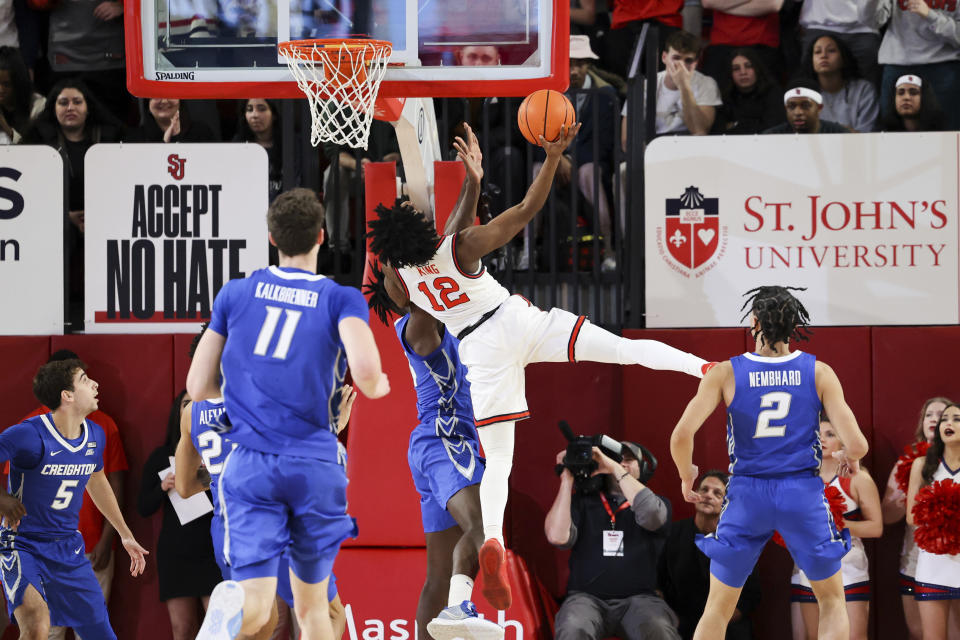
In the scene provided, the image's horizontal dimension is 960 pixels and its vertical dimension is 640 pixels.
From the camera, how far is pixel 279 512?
4867mm

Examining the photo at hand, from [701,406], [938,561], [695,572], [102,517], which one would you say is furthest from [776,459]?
[102,517]

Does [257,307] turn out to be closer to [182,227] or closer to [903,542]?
[182,227]

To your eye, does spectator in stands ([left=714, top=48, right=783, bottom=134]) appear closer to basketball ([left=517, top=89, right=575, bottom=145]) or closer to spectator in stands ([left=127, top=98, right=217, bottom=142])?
basketball ([left=517, top=89, right=575, bottom=145])

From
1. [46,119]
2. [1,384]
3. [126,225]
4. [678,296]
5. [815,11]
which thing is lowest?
[1,384]

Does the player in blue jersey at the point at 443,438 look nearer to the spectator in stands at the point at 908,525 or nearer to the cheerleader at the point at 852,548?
the cheerleader at the point at 852,548

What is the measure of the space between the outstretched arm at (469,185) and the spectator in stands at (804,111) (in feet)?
11.8

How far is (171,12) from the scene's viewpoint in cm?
676

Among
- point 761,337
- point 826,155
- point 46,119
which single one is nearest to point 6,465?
point 46,119

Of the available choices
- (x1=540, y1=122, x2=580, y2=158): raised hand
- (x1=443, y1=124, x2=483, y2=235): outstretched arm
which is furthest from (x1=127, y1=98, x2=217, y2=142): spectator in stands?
(x1=540, y1=122, x2=580, y2=158): raised hand

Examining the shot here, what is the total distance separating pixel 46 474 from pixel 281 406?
2.90 meters

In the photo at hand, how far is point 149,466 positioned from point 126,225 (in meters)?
1.80

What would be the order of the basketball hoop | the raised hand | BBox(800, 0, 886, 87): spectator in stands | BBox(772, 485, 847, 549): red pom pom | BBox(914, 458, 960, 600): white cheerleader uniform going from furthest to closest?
BBox(800, 0, 886, 87): spectator in stands
BBox(772, 485, 847, 549): red pom pom
BBox(914, 458, 960, 600): white cheerleader uniform
the basketball hoop
the raised hand

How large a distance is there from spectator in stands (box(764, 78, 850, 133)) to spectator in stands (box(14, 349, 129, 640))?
539cm

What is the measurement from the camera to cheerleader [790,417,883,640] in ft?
26.7
